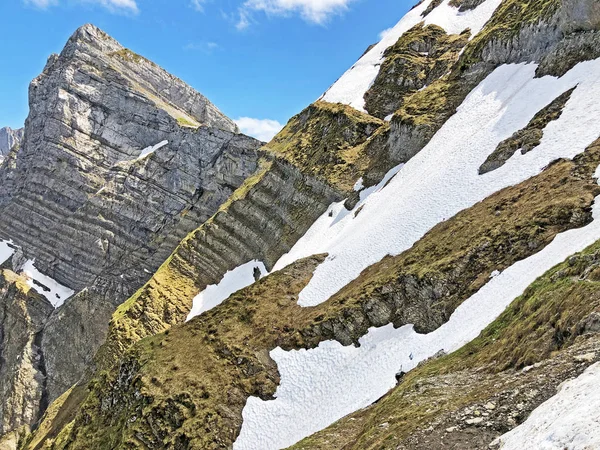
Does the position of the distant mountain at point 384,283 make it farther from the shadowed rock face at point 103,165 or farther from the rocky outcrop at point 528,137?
the shadowed rock face at point 103,165

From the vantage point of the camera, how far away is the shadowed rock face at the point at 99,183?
98312 mm

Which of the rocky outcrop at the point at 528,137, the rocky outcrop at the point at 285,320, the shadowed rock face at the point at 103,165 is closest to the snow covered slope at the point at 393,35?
the shadowed rock face at the point at 103,165

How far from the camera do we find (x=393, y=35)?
91.3 meters

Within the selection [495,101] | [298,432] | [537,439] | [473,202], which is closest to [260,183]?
[495,101]

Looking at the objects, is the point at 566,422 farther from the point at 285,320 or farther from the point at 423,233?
the point at 285,320

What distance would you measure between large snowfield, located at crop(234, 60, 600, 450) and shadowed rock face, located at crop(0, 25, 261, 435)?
178 ft

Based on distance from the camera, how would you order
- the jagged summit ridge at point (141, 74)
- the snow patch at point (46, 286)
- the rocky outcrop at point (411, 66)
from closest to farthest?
1. the rocky outcrop at point (411, 66)
2. the snow patch at point (46, 286)
3. the jagged summit ridge at point (141, 74)

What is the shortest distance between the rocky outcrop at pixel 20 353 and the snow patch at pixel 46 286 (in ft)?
5.42

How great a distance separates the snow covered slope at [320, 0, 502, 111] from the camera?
247ft

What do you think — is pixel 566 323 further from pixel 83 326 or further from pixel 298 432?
pixel 83 326

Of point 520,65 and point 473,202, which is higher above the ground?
point 520,65

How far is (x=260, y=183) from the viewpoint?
76.0m

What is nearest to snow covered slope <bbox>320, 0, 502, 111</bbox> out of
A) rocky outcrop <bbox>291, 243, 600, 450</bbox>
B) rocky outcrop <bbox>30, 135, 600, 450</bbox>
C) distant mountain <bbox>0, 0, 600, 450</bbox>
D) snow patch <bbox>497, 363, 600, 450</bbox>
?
distant mountain <bbox>0, 0, 600, 450</bbox>

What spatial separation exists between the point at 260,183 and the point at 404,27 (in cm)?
4311
